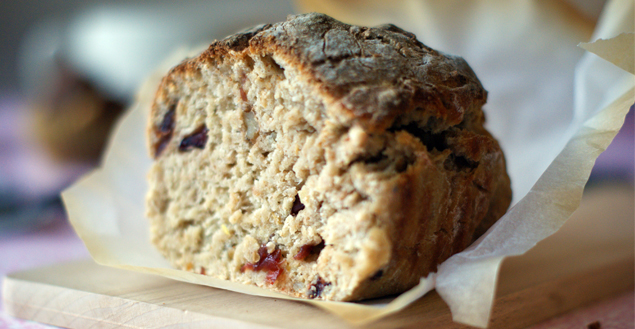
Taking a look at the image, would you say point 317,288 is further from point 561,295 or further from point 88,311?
point 561,295

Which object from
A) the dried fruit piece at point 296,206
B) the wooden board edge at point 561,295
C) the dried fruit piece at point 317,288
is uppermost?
the dried fruit piece at point 296,206

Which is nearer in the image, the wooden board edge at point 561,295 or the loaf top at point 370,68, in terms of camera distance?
the loaf top at point 370,68

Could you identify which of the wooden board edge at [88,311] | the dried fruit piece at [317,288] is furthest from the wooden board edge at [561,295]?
the wooden board edge at [88,311]

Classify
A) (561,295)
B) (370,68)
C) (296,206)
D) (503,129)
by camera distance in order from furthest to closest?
(503,129) → (561,295) → (296,206) → (370,68)

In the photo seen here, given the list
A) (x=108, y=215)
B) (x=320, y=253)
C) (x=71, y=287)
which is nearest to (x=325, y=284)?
(x=320, y=253)

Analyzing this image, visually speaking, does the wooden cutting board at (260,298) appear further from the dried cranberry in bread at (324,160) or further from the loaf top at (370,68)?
the loaf top at (370,68)

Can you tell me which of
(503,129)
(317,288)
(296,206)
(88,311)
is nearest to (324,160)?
(296,206)

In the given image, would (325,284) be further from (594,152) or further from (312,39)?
(594,152)
